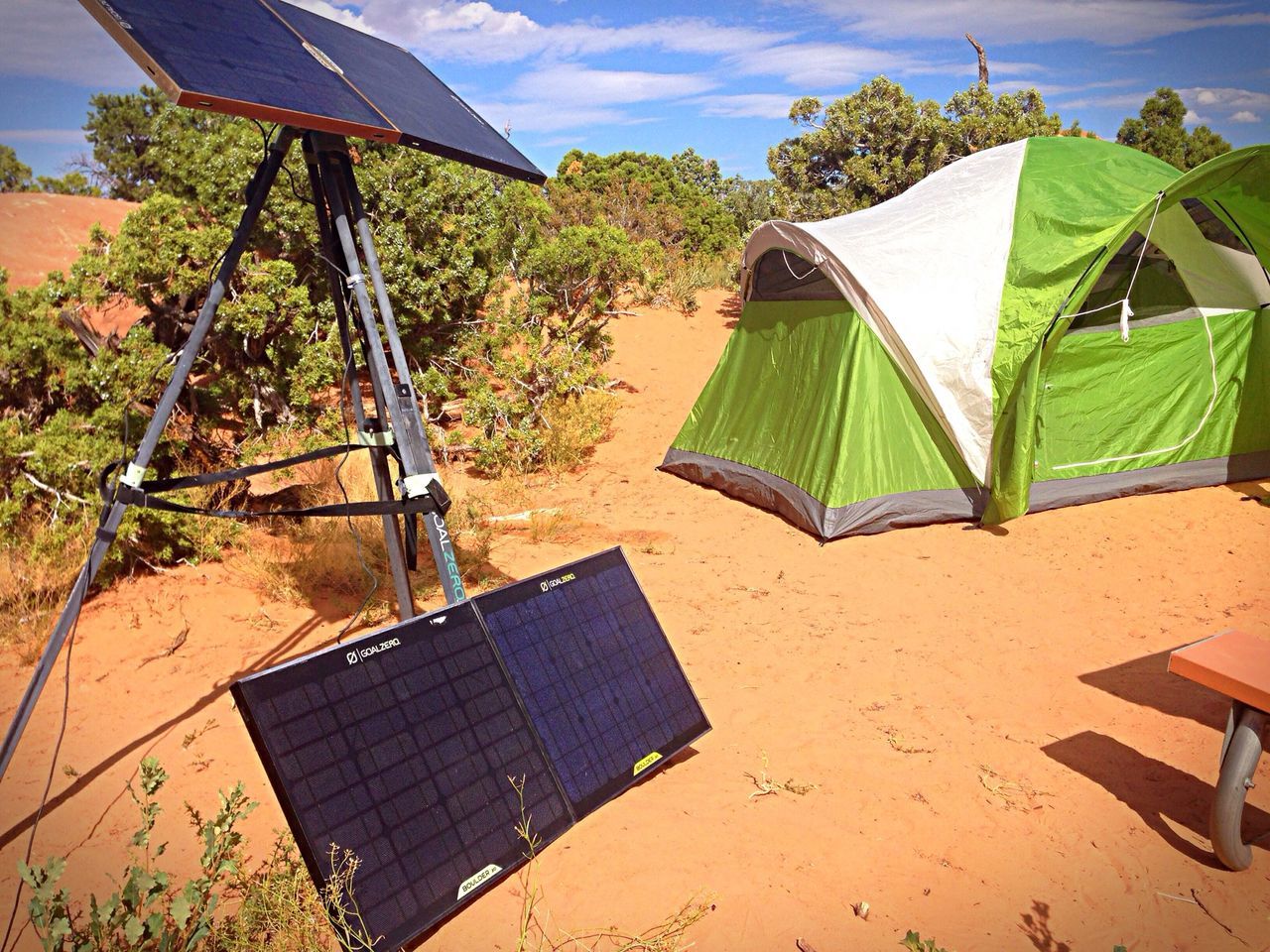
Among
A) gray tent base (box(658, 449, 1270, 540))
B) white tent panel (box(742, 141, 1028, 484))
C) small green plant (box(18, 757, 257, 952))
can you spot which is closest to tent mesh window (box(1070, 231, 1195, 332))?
white tent panel (box(742, 141, 1028, 484))

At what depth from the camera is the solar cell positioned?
7.64 feet

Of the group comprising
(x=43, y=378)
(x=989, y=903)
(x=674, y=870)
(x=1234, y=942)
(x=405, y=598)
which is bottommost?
(x=1234, y=942)

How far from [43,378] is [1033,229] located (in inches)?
268

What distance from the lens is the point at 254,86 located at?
7.95 ft

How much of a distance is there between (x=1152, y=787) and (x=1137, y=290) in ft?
15.2

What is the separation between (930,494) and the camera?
20.9 ft

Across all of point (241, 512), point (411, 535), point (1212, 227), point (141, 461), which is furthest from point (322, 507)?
point (1212, 227)

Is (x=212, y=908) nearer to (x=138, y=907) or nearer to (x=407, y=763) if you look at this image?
(x=138, y=907)

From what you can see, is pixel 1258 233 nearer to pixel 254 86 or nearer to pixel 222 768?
pixel 254 86

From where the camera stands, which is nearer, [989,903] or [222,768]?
[989,903]

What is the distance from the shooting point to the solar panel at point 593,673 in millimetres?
2971

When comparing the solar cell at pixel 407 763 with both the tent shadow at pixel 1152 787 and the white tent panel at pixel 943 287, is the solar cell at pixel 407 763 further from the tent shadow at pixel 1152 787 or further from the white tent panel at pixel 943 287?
the white tent panel at pixel 943 287

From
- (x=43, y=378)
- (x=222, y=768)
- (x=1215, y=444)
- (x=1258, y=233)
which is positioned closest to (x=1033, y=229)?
(x=1258, y=233)

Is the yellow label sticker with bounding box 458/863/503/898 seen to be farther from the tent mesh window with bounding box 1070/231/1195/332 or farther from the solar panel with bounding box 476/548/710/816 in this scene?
the tent mesh window with bounding box 1070/231/1195/332
